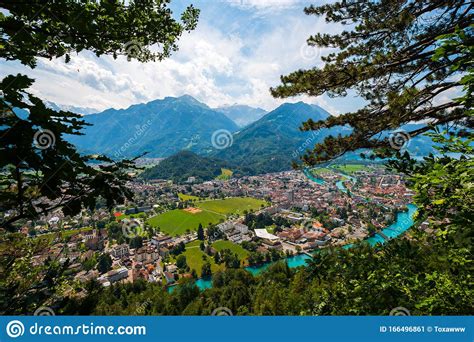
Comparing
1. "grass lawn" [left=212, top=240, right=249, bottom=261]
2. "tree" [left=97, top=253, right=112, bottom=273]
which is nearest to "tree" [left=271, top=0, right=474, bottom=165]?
"tree" [left=97, top=253, right=112, bottom=273]

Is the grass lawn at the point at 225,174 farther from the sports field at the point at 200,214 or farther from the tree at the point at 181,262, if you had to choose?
the tree at the point at 181,262

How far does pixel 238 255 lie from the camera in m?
38.6

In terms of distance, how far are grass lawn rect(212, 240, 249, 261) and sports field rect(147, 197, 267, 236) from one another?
9540 mm

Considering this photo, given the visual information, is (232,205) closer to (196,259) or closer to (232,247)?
(232,247)

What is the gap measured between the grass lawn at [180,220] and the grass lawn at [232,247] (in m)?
9.54

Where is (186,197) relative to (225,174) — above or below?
below

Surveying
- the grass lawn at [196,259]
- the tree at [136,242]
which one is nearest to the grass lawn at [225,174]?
the grass lawn at [196,259]

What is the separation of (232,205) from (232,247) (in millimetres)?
28014

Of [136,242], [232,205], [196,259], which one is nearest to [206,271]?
[196,259]

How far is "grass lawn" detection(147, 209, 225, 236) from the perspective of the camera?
1951 inches

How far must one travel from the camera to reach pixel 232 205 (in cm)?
6925

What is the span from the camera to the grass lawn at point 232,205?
64125mm

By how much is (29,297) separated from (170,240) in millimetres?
44072

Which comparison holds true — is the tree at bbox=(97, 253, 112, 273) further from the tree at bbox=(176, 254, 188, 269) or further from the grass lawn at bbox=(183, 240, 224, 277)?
the grass lawn at bbox=(183, 240, 224, 277)
